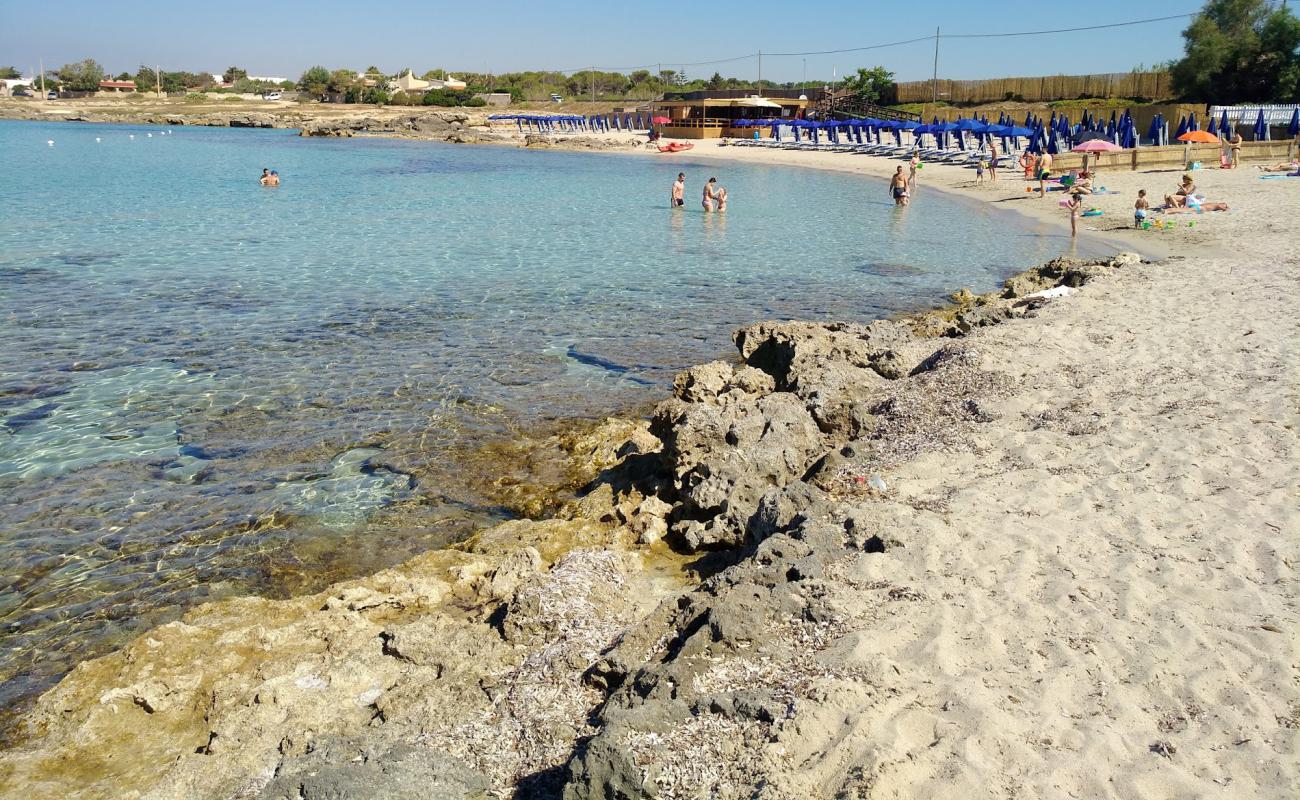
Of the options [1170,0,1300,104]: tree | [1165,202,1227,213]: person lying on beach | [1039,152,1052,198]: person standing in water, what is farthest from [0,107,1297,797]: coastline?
[1170,0,1300,104]: tree

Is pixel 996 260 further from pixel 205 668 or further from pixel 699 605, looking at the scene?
pixel 205 668

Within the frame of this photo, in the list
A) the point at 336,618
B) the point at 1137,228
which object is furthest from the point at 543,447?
the point at 1137,228

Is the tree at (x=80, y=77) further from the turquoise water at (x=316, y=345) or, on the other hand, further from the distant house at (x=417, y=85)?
the turquoise water at (x=316, y=345)

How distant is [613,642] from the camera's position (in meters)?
4.91

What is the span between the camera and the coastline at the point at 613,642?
3.77m

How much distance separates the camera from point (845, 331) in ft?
34.9

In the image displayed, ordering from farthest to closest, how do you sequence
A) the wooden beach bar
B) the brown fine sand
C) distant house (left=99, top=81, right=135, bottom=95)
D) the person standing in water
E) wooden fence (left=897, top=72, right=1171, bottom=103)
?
distant house (left=99, top=81, right=135, bottom=95) < the wooden beach bar < wooden fence (left=897, top=72, right=1171, bottom=103) < the person standing in water < the brown fine sand

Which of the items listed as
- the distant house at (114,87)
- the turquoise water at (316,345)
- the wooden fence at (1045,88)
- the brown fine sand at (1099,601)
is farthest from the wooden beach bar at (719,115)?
the distant house at (114,87)

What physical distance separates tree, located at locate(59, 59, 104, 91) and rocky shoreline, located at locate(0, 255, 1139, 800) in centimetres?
15628

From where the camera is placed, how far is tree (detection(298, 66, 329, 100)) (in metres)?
120

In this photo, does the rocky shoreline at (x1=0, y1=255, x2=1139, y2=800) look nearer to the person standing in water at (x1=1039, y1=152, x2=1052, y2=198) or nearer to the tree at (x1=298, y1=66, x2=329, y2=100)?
the person standing in water at (x1=1039, y1=152, x2=1052, y2=198)

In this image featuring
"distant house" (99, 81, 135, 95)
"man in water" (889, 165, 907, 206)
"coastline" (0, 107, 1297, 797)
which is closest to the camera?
"coastline" (0, 107, 1297, 797)

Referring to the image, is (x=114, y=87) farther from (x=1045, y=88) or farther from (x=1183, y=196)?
(x=1183, y=196)

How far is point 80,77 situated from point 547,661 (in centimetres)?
15971
